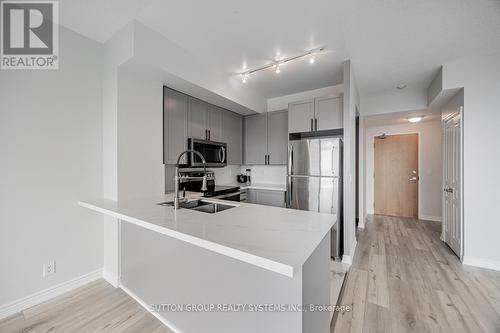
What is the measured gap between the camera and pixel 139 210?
158 cm

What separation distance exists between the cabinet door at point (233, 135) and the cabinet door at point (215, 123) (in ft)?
0.38

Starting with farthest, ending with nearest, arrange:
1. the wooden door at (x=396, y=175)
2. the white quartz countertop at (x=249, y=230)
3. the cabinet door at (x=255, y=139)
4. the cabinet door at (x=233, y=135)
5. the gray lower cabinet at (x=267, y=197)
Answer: the wooden door at (x=396, y=175) → the cabinet door at (x=255, y=139) → the cabinet door at (x=233, y=135) → the gray lower cabinet at (x=267, y=197) → the white quartz countertop at (x=249, y=230)

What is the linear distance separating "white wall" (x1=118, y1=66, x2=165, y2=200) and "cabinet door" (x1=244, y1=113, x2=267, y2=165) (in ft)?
6.53

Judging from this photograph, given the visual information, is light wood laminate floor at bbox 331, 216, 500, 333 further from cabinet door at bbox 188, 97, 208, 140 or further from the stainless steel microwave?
cabinet door at bbox 188, 97, 208, 140

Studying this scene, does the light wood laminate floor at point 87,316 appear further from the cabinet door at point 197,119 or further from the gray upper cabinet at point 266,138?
the gray upper cabinet at point 266,138

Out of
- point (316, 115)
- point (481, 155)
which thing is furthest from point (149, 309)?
point (481, 155)

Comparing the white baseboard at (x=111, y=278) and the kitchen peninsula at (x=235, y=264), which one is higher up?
the kitchen peninsula at (x=235, y=264)

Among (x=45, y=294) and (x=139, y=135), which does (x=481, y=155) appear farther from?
(x=45, y=294)

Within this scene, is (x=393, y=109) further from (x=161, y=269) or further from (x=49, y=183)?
(x=49, y=183)

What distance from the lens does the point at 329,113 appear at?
311 cm

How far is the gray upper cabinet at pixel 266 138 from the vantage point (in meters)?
3.86

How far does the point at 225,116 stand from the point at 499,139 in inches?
148

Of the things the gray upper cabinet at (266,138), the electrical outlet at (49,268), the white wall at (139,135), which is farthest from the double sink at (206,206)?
the gray upper cabinet at (266,138)

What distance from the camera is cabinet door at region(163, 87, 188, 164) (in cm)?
265
